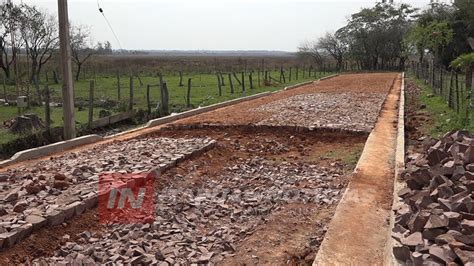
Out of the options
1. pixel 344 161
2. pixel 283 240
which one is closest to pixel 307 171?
pixel 344 161

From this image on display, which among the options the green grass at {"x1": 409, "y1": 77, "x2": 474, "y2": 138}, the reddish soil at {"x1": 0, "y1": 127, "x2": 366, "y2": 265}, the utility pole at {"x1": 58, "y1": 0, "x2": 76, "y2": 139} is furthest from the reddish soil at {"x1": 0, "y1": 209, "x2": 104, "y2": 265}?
the green grass at {"x1": 409, "y1": 77, "x2": 474, "y2": 138}

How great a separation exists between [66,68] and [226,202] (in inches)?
259

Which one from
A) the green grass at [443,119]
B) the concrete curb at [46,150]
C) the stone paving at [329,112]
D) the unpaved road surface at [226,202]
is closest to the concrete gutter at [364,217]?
the unpaved road surface at [226,202]

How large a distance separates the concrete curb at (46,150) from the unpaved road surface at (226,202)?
55 centimetres

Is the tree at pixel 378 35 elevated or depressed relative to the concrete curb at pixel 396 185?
elevated

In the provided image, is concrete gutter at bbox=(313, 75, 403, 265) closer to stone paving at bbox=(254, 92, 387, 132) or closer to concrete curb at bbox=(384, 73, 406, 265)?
concrete curb at bbox=(384, 73, 406, 265)

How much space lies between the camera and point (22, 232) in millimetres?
4863

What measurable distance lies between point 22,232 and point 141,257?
1390 mm

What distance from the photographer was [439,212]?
4.27m

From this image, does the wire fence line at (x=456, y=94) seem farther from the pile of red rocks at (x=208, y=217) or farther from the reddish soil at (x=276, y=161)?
→ the pile of red rocks at (x=208, y=217)

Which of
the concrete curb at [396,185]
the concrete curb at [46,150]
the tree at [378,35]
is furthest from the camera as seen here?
the tree at [378,35]

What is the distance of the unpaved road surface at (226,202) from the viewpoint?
484 cm

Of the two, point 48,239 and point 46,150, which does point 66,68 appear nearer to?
point 46,150
